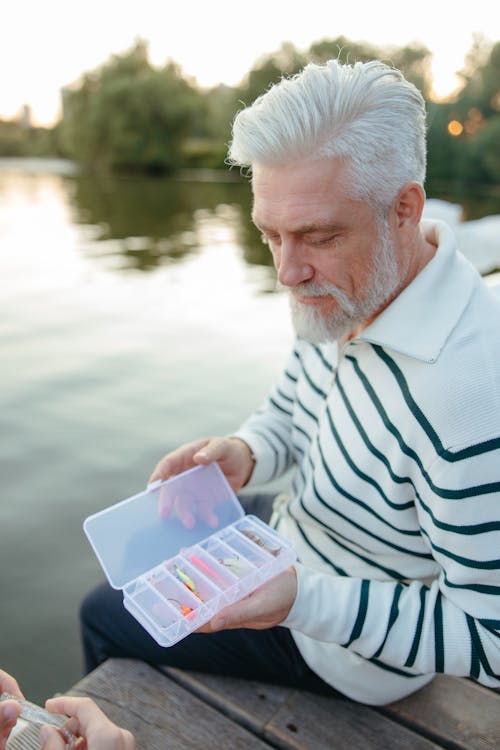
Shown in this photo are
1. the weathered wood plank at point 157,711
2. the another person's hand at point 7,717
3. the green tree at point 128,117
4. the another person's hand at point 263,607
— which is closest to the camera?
the another person's hand at point 7,717

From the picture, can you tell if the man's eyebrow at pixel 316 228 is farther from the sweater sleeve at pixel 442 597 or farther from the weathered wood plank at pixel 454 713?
the weathered wood plank at pixel 454 713

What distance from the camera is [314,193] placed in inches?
49.2

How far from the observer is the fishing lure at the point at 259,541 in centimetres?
141

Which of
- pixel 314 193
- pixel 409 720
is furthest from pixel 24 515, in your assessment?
pixel 314 193

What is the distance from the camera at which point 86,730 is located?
3.83 ft

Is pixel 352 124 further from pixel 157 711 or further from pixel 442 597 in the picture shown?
pixel 157 711

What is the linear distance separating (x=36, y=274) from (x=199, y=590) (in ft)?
28.1

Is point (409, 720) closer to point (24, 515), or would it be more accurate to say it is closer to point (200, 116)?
point (24, 515)

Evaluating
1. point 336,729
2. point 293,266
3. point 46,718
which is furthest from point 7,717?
point 293,266

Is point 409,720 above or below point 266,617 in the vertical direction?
below

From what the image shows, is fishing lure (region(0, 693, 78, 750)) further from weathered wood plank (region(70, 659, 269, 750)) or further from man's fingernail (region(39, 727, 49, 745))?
weathered wood plank (region(70, 659, 269, 750))

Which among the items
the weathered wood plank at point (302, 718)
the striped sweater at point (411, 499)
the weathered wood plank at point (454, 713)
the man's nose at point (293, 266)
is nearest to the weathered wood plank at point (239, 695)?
the weathered wood plank at point (302, 718)

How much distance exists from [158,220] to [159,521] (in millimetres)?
16361

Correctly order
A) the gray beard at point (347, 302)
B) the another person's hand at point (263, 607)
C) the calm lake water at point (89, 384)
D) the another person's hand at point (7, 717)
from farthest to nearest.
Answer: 1. the calm lake water at point (89, 384)
2. the gray beard at point (347, 302)
3. the another person's hand at point (263, 607)
4. the another person's hand at point (7, 717)
